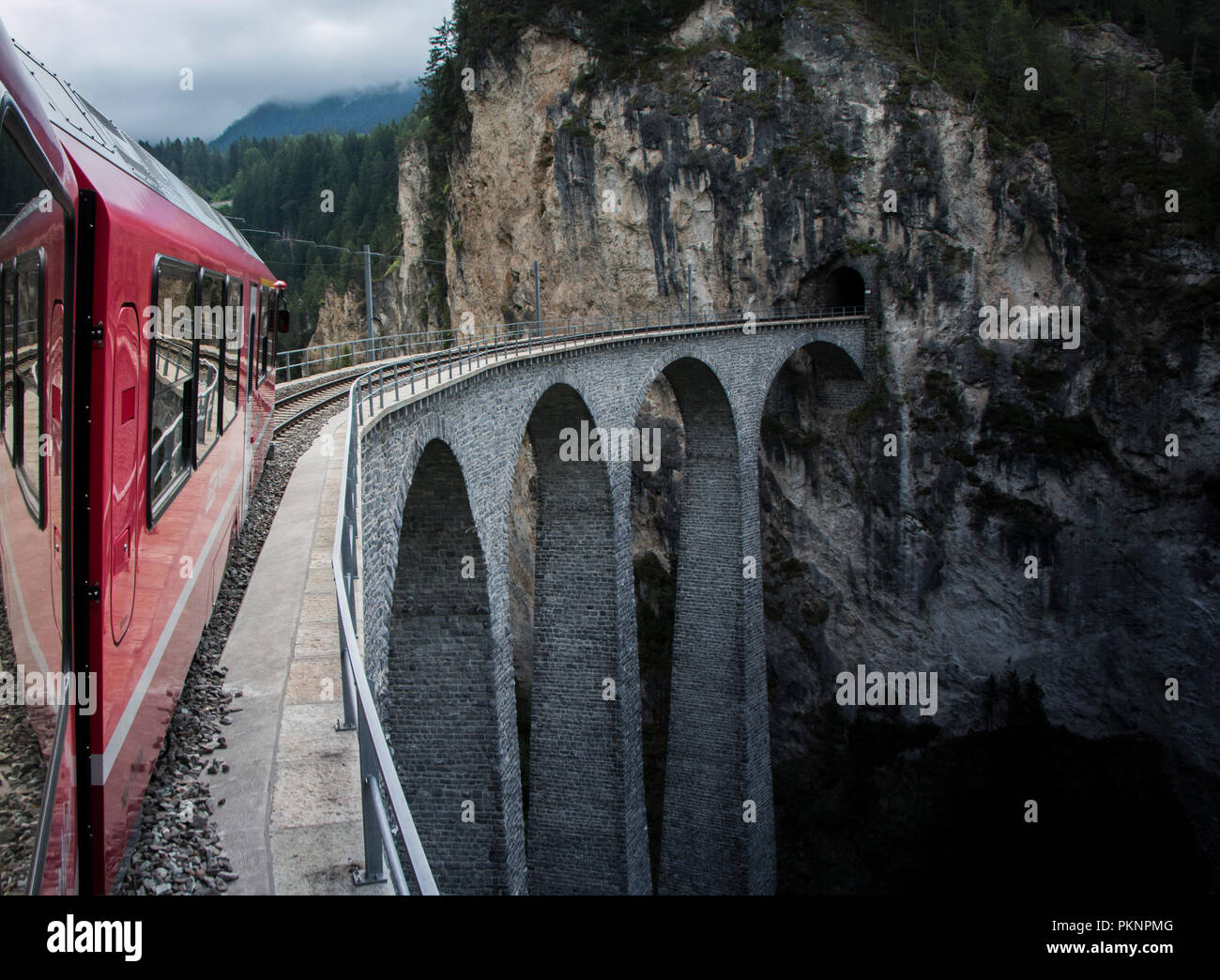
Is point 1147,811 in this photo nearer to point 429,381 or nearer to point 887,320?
point 887,320

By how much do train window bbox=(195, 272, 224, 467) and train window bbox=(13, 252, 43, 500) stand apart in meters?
2.72

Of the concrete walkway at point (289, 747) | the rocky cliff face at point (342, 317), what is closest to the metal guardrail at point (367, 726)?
the concrete walkway at point (289, 747)

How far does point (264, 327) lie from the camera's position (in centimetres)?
1228

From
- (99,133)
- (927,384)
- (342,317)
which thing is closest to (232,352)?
(99,133)

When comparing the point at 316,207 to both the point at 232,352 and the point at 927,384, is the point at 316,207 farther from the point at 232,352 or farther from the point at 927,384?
the point at 232,352

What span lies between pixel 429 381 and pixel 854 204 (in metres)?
21.0

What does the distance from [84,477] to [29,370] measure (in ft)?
1.69

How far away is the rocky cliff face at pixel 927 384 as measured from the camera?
28.0 m

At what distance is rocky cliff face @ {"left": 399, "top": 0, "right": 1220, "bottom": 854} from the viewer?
92.0ft

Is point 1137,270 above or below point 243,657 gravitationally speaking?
above
